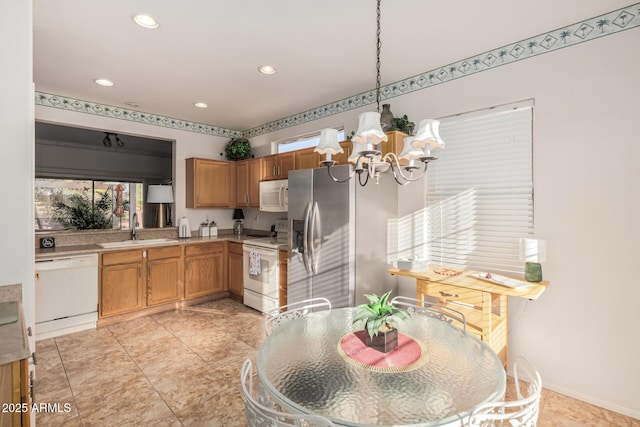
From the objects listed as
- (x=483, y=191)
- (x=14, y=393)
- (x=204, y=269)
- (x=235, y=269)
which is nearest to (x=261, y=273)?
(x=235, y=269)

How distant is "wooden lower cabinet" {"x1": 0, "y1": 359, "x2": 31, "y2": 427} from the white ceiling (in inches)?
81.8

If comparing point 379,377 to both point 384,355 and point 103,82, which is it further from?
point 103,82

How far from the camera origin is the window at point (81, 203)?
5.61m

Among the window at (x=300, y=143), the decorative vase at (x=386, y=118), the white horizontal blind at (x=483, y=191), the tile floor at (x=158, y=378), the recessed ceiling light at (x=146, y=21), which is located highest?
the recessed ceiling light at (x=146, y=21)

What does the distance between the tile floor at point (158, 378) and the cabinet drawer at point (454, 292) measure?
0.80 meters

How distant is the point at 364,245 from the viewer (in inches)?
119

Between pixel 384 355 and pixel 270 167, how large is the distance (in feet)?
11.1

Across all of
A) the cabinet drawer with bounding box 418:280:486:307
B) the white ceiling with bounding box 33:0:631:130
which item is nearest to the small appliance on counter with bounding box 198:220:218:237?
the white ceiling with bounding box 33:0:631:130

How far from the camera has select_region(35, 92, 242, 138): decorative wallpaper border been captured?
3.57 m

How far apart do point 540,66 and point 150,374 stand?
12.9 ft

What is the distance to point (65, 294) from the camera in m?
3.30

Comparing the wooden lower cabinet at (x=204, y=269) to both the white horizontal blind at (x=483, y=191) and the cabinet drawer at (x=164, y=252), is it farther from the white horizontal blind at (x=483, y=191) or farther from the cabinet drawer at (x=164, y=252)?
the white horizontal blind at (x=483, y=191)

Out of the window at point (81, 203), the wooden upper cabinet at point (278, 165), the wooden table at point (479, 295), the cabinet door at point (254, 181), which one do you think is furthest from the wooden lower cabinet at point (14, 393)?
the window at point (81, 203)

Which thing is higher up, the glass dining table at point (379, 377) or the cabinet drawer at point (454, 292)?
the cabinet drawer at point (454, 292)
